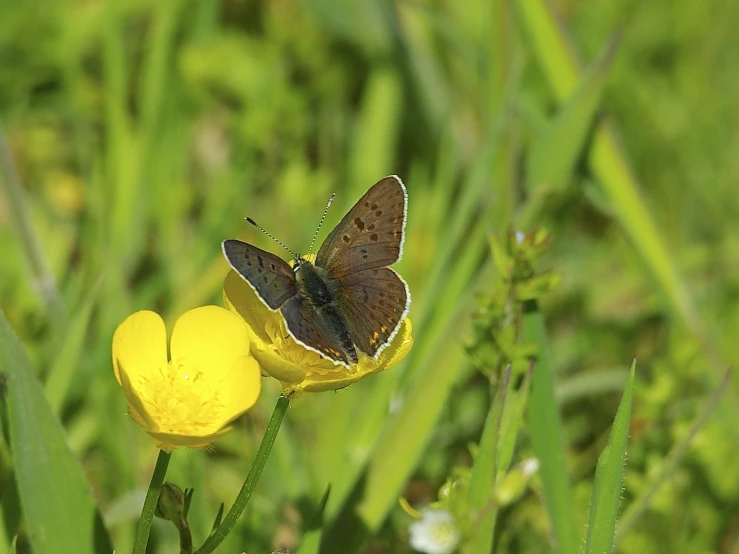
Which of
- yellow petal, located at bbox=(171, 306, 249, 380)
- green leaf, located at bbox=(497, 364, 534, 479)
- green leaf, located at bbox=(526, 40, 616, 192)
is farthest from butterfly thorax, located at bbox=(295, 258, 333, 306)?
green leaf, located at bbox=(526, 40, 616, 192)

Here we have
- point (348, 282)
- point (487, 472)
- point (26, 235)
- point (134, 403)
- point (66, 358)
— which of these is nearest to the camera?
point (134, 403)

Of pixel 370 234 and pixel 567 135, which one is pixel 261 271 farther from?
pixel 567 135

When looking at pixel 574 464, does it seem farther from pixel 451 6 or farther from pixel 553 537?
pixel 451 6

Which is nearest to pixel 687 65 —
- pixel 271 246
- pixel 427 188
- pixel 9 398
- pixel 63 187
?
pixel 427 188

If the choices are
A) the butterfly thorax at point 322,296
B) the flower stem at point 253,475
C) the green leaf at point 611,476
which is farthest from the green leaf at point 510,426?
the flower stem at point 253,475

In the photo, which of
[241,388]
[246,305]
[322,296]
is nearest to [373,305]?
[322,296]
